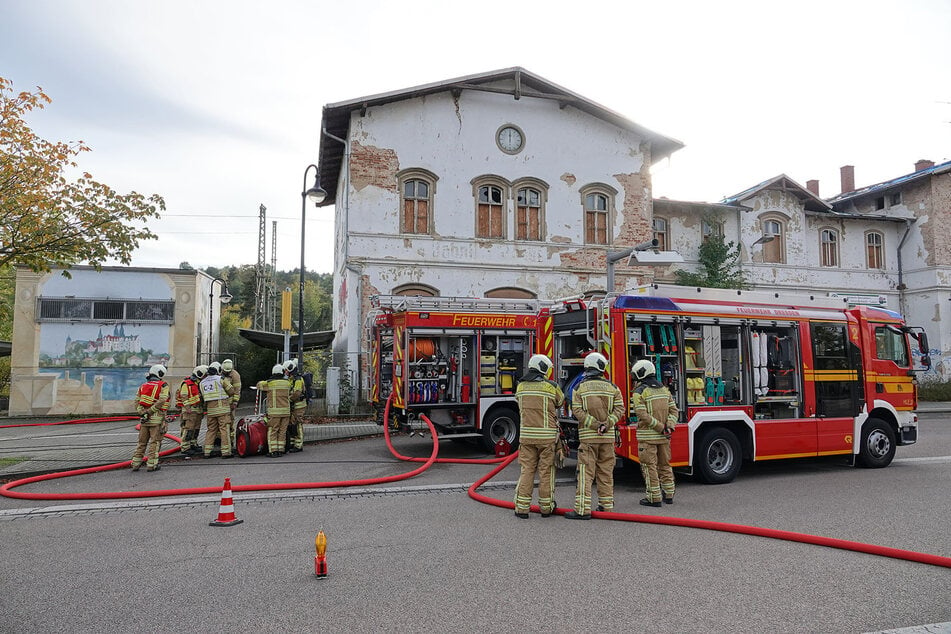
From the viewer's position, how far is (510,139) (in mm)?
21188

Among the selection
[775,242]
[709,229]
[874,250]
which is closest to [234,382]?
[709,229]

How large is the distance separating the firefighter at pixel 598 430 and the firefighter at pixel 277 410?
239 inches

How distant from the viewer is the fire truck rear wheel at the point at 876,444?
10117 millimetres

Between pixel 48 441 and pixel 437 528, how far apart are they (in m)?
12.0

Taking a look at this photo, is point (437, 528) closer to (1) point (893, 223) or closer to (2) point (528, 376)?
(2) point (528, 376)

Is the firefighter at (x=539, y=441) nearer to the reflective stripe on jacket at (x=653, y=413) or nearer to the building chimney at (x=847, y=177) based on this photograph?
the reflective stripe on jacket at (x=653, y=413)

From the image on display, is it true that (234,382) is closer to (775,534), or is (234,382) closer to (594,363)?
(594,363)

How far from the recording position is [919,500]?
25.5ft

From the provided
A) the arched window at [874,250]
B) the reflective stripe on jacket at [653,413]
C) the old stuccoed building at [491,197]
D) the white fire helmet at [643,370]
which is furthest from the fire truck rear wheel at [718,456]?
the arched window at [874,250]

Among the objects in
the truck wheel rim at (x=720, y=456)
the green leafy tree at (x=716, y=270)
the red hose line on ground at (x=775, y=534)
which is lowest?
the red hose line on ground at (x=775, y=534)

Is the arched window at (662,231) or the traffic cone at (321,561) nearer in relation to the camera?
the traffic cone at (321,561)

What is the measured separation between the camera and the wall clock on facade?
21078 mm

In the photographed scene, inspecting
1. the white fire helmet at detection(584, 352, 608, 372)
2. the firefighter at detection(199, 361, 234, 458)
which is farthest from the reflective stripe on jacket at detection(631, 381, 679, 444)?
the firefighter at detection(199, 361, 234, 458)

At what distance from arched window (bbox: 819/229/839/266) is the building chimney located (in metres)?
6.58
